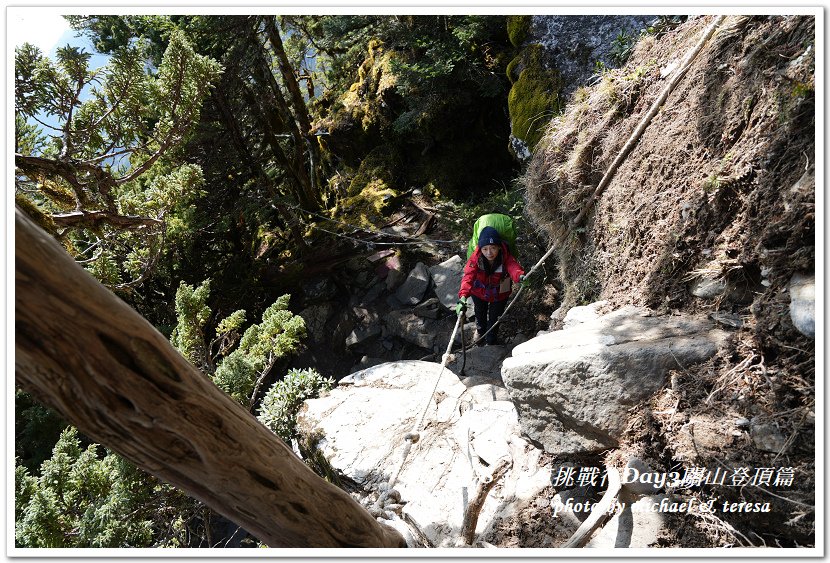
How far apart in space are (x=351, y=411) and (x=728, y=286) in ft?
13.5

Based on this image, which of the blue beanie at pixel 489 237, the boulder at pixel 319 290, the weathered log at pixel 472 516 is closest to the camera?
the weathered log at pixel 472 516

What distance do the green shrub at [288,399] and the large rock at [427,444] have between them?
6.3 inches

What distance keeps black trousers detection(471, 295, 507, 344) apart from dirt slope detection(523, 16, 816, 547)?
1873mm

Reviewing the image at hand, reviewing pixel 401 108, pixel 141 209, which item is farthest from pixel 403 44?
pixel 141 209

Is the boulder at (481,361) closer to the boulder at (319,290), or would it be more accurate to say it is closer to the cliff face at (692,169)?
the cliff face at (692,169)

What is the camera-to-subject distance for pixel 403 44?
30.6 feet

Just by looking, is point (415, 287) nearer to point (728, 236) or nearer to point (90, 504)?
point (90, 504)

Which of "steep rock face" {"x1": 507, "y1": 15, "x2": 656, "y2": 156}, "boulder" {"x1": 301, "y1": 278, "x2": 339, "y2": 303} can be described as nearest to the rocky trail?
"steep rock face" {"x1": 507, "y1": 15, "x2": 656, "y2": 156}

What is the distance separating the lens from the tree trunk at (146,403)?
1.47 m

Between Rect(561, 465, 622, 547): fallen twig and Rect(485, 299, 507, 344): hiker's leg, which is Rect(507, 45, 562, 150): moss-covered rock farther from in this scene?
Rect(561, 465, 622, 547): fallen twig

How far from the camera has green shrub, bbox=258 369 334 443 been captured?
6176 mm

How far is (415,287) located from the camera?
32.2 feet

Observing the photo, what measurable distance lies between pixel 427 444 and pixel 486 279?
7.65 ft

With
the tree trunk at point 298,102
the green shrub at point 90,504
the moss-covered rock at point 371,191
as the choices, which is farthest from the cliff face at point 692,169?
the tree trunk at point 298,102
